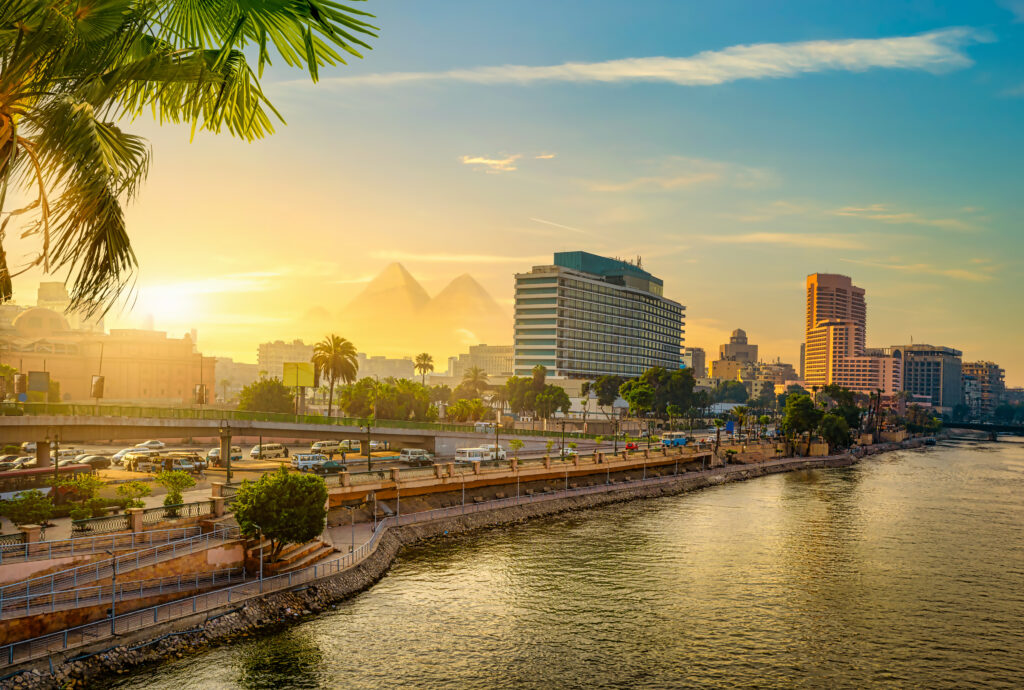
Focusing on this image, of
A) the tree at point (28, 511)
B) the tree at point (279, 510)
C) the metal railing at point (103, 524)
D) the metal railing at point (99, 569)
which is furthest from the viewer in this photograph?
the tree at point (28, 511)

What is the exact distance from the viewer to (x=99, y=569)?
3903cm

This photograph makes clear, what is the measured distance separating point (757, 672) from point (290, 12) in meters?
40.6

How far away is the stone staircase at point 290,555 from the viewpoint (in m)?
46.7

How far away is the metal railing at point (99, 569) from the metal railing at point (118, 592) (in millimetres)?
407

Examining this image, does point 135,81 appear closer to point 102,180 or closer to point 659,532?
point 102,180

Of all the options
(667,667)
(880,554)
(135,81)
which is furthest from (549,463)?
(135,81)

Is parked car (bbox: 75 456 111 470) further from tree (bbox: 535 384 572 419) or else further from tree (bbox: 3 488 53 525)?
tree (bbox: 535 384 572 419)

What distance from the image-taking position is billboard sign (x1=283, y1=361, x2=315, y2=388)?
121m

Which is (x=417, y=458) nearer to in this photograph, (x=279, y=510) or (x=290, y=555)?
(x=290, y=555)

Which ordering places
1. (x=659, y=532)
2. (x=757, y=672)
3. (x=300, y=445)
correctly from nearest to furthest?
1. (x=757, y=672)
2. (x=659, y=532)
3. (x=300, y=445)

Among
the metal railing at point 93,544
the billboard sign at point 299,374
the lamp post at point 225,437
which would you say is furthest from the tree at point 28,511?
the billboard sign at point 299,374

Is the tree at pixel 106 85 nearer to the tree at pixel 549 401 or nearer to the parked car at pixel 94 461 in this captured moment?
the parked car at pixel 94 461

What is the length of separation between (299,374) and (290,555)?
7595 cm

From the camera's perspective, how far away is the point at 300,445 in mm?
135875
